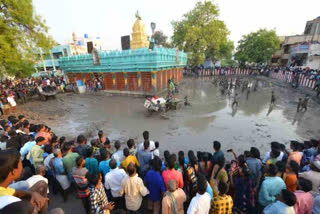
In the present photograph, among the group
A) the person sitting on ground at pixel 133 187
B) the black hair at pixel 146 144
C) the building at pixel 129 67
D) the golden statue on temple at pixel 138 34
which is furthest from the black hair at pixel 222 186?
the golden statue on temple at pixel 138 34

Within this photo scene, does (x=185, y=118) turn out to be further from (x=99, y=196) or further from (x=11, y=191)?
(x=11, y=191)

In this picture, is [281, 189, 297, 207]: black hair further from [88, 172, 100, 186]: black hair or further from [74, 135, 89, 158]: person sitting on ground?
[74, 135, 89, 158]: person sitting on ground

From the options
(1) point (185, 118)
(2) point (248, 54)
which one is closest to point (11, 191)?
(1) point (185, 118)

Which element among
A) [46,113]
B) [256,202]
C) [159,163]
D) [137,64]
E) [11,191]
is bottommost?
[46,113]

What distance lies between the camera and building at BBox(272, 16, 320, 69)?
75.7ft

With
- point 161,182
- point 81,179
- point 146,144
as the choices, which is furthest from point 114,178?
point 146,144

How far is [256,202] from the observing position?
3.10 meters

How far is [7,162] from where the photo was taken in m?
1.71

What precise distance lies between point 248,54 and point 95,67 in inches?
1222

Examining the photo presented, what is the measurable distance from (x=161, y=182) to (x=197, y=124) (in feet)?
18.6

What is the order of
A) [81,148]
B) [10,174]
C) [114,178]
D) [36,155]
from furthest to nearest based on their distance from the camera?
[81,148]
[36,155]
[114,178]
[10,174]

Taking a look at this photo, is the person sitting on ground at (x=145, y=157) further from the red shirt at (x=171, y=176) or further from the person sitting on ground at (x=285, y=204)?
the person sitting on ground at (x=285, y=204)

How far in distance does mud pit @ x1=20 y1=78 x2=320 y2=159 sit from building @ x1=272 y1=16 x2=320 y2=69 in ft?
58.3

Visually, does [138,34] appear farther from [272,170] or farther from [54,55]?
[54,55]
